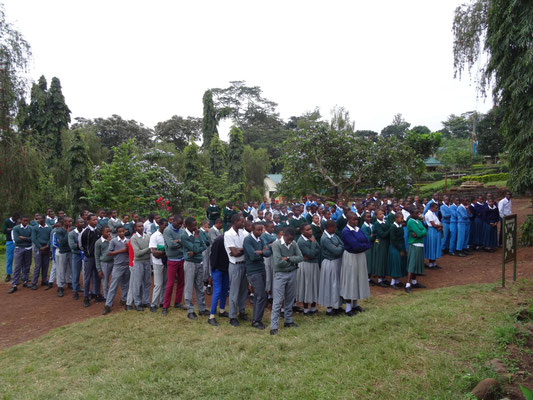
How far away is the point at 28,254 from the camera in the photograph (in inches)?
439

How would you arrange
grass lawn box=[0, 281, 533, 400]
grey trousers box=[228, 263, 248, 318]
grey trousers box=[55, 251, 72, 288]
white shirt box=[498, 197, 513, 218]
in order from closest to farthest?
grass lawn box=[0, 281, 533, 400], grey trousers box=[228, 263, 248, 318], grey trousers box=[55, 251, 72, 288], white shirt box=[498, 197, 513, 218]

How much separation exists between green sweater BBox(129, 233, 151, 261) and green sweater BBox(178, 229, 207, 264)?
1.10 meters

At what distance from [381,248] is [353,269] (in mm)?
2637

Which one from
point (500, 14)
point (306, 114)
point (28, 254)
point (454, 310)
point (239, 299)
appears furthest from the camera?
point (306, 114)

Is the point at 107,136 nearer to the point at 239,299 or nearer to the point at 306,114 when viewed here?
the point at 306,114

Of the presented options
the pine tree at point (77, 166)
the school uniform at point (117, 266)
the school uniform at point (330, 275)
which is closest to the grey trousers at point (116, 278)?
the school uniform at point (117, 266)

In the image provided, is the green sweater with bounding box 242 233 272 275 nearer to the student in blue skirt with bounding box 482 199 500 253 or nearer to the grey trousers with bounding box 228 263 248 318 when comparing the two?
the grey trousers with bounding box 228 263 248 318

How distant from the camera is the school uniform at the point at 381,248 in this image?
9531 millimetres

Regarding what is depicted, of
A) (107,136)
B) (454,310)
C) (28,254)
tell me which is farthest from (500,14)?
(107,136)

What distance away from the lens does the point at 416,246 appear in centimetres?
927

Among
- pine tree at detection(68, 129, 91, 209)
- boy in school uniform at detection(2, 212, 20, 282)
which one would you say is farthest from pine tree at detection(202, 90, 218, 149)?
boy in school uniform at detection(2, 212, 20, 282)

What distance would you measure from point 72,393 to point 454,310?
587 centimetres

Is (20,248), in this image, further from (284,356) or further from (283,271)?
(284,356)

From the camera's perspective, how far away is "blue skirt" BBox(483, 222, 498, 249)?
1271cm
